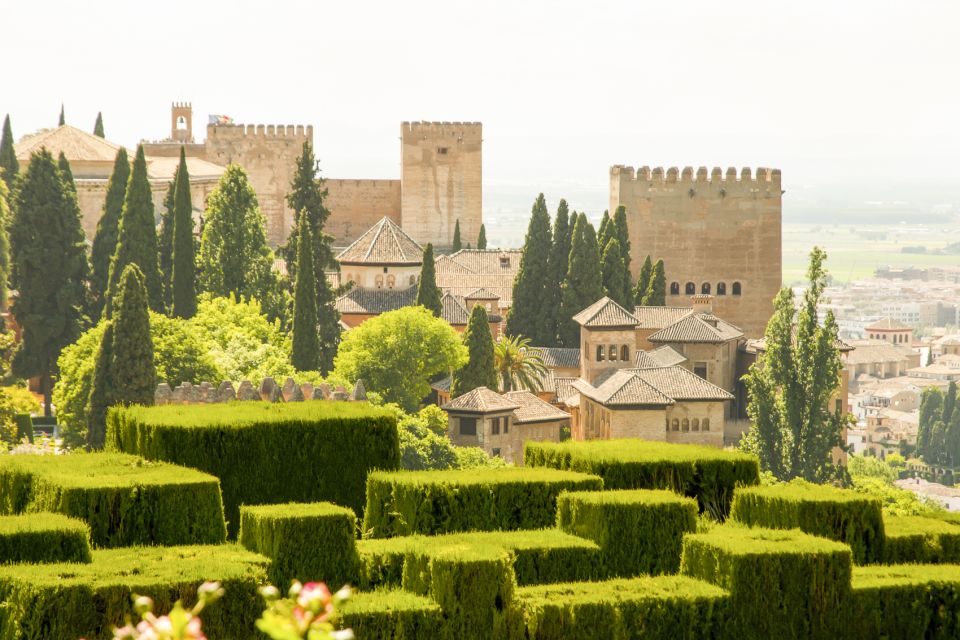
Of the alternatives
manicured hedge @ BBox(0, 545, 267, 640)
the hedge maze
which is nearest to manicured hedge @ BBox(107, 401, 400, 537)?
the hedge maze

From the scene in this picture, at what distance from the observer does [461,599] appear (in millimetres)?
15625

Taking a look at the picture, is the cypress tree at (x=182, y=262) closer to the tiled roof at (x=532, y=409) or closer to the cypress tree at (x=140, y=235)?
the cypress tree at (x=140, y=235)

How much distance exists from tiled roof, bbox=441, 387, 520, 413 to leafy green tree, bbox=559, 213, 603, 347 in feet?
40.2

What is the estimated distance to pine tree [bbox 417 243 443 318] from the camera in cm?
6388

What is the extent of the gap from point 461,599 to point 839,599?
3233mm

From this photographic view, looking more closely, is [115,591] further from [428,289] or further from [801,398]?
[428,289]

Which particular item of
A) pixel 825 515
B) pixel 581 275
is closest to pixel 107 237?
pixel 581 275

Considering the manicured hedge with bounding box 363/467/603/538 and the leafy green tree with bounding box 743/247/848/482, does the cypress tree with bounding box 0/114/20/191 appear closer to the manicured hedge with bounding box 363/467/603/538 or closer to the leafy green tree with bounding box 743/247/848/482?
the leafy green tree with bounding box 743/247/848/482

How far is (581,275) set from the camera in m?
67.4

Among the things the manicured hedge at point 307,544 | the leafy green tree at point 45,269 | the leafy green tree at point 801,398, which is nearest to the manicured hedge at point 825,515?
Result: the manicured hedge at point 307,544

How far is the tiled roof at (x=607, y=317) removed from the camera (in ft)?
204

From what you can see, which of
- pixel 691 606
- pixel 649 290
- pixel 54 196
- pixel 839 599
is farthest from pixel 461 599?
pixel 649 290

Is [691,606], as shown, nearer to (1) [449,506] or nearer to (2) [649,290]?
(1) [449,506]

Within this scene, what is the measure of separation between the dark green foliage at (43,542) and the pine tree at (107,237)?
139ft
